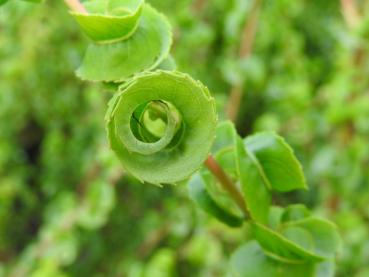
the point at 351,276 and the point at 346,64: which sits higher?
the point at 346,64

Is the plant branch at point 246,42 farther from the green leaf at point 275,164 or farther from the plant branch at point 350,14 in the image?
the green leaf at point 275,164

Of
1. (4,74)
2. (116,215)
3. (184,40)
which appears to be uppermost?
(184,40)

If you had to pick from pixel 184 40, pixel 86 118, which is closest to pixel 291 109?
pixel 184 40

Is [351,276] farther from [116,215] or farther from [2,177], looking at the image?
[2,177]

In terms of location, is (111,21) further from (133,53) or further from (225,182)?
(225,182)

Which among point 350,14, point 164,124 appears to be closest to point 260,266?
point 164,124

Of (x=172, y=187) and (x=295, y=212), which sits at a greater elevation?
(x=295, y=212)

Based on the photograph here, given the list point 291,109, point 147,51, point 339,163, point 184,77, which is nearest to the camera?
point 184,77

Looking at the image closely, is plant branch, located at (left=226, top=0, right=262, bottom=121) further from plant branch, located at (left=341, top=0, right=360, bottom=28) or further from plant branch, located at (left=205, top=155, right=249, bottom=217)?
plant branch, located at (left=205, top=155, right=249, bottom=217)
